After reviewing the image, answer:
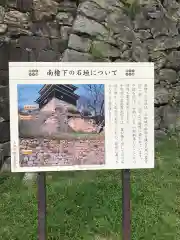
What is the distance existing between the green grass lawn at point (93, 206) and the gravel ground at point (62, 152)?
93 centimetres

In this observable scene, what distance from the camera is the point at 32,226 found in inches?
147

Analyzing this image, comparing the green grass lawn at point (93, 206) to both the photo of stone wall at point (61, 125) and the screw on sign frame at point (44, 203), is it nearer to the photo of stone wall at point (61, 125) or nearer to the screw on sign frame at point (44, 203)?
the screw on sign frame at point (44, 203)

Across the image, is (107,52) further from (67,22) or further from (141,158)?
(141,158)

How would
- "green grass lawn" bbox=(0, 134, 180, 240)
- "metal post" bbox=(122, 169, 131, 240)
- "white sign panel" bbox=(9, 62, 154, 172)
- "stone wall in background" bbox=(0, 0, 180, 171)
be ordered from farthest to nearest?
"stone wall in background" bbox=(0, 0, 180, 171) → "green grass lawn" bbox=(0, 134, 180, 240) → "metal post" bbox=(122, 169, 131, 240) → "white sign panel" bbox=(9, 62, 154, 172)

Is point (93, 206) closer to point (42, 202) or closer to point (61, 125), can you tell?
point (42, 202)

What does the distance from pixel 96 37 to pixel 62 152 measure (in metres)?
2.99

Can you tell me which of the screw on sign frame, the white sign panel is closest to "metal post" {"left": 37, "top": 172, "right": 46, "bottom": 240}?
the screw on sign frame

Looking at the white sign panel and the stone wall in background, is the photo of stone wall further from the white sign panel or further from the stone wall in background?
the stone wall in background

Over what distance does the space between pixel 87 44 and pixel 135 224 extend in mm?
2730

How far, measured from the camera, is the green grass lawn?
3.61 metres

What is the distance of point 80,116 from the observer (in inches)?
116

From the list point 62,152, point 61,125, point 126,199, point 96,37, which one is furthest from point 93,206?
point 96,37

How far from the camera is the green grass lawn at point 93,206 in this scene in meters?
3.61

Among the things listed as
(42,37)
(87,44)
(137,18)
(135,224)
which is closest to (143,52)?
(137,18)
